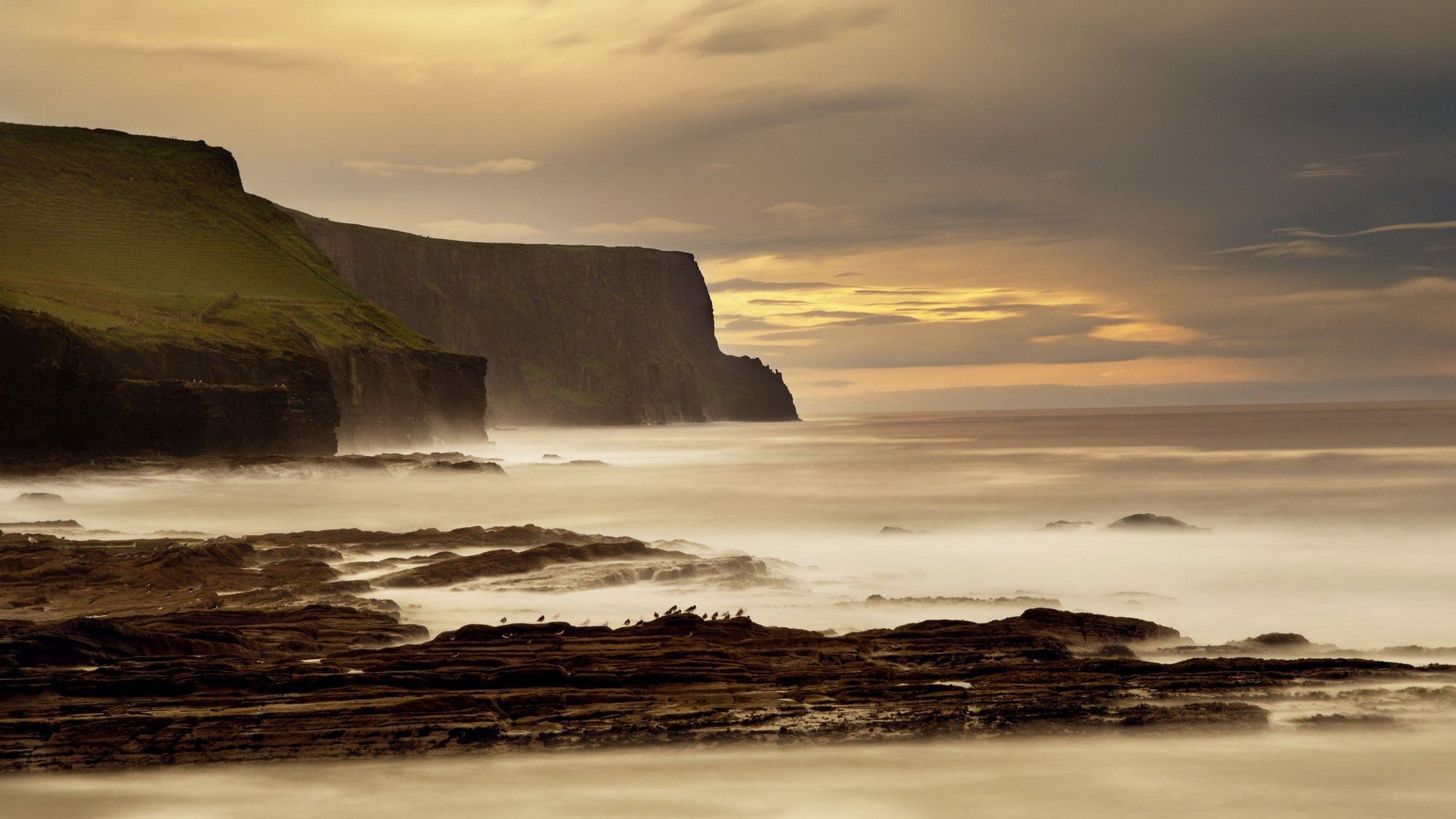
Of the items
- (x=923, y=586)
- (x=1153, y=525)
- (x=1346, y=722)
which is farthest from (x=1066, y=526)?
(x=1346, y=722)

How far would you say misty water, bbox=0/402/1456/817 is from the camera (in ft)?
26.7

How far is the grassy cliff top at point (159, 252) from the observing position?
70.3 metres

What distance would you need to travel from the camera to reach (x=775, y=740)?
29.2 feet

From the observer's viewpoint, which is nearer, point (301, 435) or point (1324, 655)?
point (1324, 655)

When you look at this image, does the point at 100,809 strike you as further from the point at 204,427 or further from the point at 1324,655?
the point at 204,427

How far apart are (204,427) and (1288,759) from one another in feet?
182

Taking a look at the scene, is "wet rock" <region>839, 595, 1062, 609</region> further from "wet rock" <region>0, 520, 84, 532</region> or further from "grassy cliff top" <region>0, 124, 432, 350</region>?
"grassy cliff top" <region>0, 124, 432, 350</region>

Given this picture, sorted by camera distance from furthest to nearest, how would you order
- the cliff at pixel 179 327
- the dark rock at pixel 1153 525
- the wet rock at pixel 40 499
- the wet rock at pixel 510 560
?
1. the cliff at pixel 179 327
2. the wet rock at pixel 40 499
3. the dark rock at pixel 1153 525
4. the wet rock at pixel 510 560

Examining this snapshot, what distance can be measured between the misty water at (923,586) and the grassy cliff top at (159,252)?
24357mm

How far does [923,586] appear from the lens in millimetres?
19797

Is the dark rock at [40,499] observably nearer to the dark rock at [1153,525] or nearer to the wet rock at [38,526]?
the wet rock at [38,526]

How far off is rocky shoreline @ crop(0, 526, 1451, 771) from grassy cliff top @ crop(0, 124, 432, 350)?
53.9 meters

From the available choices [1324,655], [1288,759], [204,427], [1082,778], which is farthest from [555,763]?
[204,427]

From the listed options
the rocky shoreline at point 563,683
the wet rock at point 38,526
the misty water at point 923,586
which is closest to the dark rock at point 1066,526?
the misty water at point 923,586
